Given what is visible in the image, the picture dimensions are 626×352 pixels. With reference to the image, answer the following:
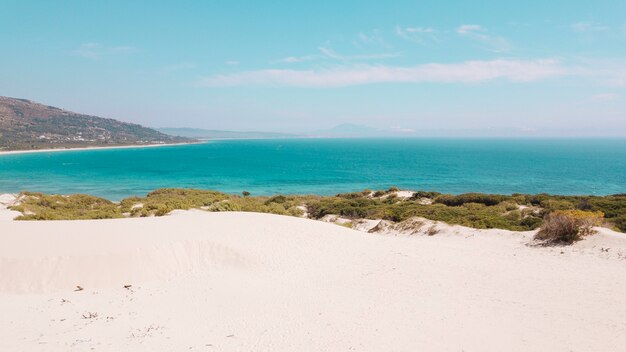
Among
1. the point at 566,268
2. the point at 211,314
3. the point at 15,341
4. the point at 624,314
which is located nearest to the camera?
the point at 15,341

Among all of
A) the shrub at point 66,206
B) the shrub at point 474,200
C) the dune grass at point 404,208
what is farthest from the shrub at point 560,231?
the shrub at point 66,206

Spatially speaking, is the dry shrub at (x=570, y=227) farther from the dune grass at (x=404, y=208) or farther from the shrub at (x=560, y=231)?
the dune grass at (x=404, y=208)

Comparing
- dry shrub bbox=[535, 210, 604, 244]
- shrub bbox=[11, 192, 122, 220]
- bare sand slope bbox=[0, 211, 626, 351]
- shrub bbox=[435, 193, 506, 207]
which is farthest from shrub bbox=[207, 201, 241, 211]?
dry shrub bbox=[535, 210, 604, 244]

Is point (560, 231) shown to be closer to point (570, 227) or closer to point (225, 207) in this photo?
point (570, 227)

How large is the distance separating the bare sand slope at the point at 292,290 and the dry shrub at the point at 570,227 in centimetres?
43

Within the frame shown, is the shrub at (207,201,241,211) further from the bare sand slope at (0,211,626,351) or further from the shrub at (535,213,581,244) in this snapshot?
the shrub at (535,213,581,244)

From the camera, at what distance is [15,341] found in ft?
25.0

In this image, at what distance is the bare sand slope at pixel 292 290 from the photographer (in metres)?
7.57

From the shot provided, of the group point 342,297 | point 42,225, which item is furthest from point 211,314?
point 42,225

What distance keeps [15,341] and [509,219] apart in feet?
71.0

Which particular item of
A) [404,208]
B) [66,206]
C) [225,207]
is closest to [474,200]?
[404,208]

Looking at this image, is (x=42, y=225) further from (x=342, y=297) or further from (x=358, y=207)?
(x=358, y=207)

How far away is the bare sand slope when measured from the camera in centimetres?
757

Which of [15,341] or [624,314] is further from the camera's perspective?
[624,314]
